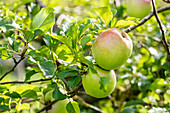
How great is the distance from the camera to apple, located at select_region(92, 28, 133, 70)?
0.60 meters

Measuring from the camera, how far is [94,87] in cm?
63

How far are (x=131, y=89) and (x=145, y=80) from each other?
0.28 metres

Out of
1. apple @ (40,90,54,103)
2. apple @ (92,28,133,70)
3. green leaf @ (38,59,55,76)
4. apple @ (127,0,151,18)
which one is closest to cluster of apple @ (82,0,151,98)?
apple @ (92,28,133,70)

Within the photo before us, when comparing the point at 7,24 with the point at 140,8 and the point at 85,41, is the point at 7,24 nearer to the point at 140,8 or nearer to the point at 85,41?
the point at 85,41

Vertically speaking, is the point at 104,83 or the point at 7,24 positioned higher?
the point at 7,24

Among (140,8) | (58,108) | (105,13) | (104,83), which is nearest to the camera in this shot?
(104,83)

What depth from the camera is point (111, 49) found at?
598mm

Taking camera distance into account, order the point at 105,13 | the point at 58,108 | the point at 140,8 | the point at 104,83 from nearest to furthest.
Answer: the point at 104,83
the point at 105,13
the point at 58,108
the point at 140,8

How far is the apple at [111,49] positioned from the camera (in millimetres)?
598

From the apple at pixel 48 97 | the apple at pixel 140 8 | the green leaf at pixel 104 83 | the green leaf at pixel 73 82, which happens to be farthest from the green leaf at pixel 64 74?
the apple at pixel 140 8

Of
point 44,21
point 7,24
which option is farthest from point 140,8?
point 7,24

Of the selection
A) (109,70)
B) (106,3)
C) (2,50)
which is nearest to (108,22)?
(109,70)

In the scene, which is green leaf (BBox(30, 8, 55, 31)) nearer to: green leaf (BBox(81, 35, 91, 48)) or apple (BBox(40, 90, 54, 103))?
green leaf (BBox(81, 35, 91, 48))

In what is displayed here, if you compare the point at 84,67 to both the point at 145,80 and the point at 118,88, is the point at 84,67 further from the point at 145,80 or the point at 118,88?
the point at 118,88
